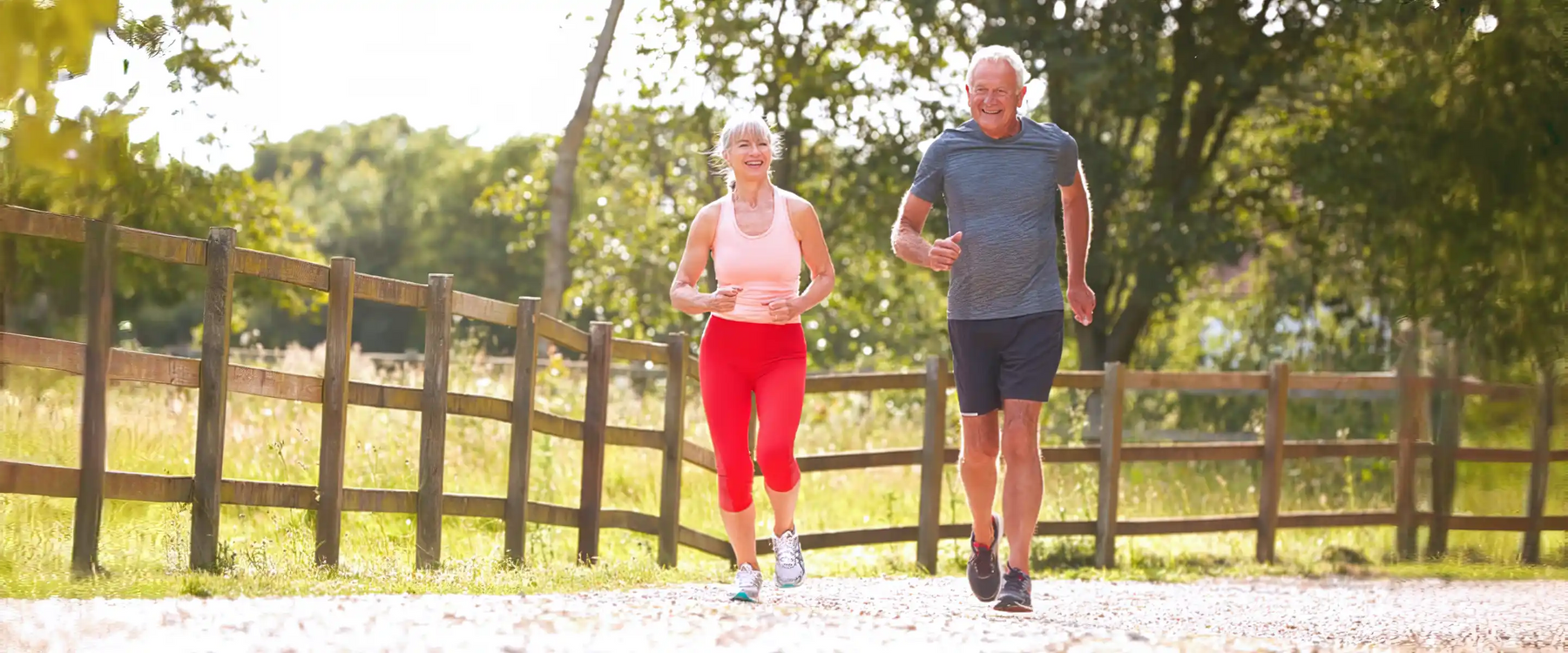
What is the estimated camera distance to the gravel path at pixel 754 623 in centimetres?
453

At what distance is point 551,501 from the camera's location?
35.0 feet

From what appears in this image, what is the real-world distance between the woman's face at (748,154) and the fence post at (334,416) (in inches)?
76.4

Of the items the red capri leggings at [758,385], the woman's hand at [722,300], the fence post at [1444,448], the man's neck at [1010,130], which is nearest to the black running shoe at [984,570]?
the red capri leggings at [758,385]

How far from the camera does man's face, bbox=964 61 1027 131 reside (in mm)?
6141

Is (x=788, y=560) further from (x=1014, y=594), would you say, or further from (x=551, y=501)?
(x=551, y=501)

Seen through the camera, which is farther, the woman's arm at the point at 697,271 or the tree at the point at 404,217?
the tree at the point at 404,217

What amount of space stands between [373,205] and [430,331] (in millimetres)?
58139

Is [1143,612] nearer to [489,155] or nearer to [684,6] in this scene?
[684,6]

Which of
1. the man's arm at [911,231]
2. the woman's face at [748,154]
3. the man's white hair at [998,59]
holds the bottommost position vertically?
the man's arm at [911,231]

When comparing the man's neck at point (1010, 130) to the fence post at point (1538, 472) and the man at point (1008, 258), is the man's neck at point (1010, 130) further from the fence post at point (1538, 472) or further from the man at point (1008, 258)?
the fence post at point (1538, 472)

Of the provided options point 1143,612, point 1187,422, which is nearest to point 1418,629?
point 1143,612

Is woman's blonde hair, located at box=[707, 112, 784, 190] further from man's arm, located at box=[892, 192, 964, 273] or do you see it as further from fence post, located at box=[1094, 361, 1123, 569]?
fence post, located at box=[1094, 361, 1123, 569]

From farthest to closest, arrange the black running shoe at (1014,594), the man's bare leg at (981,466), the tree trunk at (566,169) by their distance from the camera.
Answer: the tree trunk at (566,169), the man's bare leg at (981,466), the black running shoe at (1014,594)

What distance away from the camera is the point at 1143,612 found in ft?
23.8
